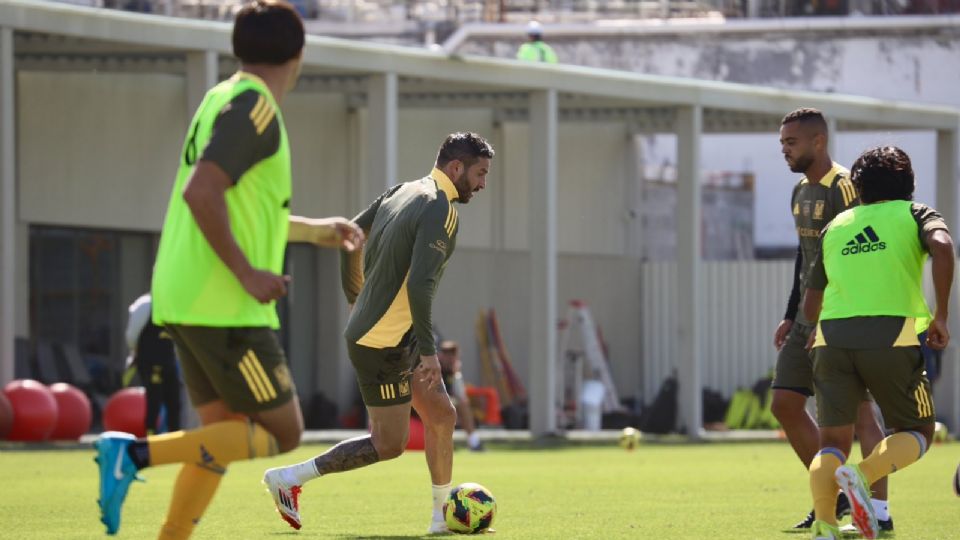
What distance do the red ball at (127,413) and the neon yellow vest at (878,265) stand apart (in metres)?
13.8

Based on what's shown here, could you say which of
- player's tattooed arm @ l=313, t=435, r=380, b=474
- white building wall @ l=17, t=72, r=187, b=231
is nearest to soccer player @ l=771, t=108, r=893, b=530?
player's tattooed arm @ l=313, t=435, r=380, b=474

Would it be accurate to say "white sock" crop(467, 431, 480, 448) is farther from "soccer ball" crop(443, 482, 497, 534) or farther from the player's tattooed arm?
the player's tattooed arm

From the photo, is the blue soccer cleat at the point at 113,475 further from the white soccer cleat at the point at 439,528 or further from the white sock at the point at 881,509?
the white sock at the point at 881,509

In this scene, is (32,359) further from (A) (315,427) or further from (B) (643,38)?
(B) (643,38)

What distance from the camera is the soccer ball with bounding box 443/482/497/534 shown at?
9648 mm

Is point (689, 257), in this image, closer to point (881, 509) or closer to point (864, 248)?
point (881, 509)

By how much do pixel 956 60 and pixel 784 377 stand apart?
100.0 ft

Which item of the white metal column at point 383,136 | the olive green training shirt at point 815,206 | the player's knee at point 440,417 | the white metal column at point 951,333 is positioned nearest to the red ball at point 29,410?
the white metal column at point 383,136

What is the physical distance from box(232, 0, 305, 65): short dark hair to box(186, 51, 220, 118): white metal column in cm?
1677

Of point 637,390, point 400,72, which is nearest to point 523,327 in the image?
point 637,390

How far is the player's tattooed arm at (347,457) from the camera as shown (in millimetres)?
9555

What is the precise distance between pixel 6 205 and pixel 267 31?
50.7 feet

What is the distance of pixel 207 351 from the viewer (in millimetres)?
6297

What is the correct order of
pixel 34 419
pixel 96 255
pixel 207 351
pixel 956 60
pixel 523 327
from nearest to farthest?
pixel 207 351, pixel 34 419, pixel 96 255, pixel 523 327, pixel 956 60
